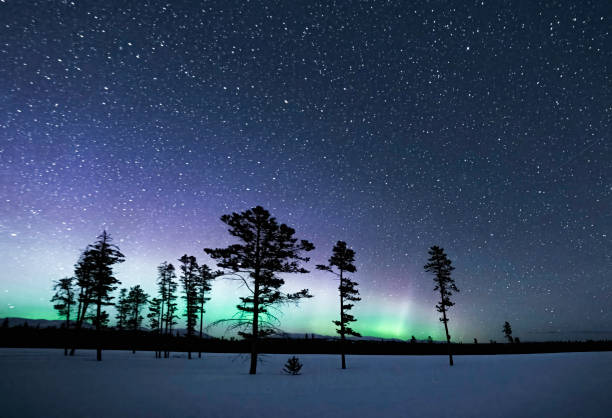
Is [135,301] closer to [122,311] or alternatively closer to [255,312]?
[122,311]

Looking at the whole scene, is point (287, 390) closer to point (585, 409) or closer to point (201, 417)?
point (201, 417)

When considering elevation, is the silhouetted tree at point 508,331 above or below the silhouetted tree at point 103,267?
below

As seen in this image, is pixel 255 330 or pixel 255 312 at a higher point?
pixel 255 312

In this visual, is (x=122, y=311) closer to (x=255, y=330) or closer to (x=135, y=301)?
(x=135, y=301)

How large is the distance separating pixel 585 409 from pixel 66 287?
58.0m

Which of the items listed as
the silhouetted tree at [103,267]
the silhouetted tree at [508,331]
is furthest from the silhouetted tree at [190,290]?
the silhouetted tree at [508,331]

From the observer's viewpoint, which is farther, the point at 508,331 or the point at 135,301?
the point at 508,331

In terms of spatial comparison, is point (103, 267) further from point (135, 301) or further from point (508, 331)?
point (508, 331)

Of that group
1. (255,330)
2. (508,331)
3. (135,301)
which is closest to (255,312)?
(255,330)

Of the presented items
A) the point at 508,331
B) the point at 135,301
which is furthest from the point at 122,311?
the point at 508,331

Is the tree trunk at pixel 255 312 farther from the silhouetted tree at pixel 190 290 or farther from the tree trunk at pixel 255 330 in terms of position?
the silhouetted tree at pixel 190 290

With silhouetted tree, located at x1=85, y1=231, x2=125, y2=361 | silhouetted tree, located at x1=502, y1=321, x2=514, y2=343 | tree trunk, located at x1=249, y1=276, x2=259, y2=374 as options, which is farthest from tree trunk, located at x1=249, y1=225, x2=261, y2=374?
silhouetted tree, located at x1=502, y1=321, x2=514, y2=343

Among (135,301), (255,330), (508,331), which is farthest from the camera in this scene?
(508,331)

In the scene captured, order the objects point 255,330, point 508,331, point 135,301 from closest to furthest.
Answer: point 255,330
point 135,301
point 508,331
